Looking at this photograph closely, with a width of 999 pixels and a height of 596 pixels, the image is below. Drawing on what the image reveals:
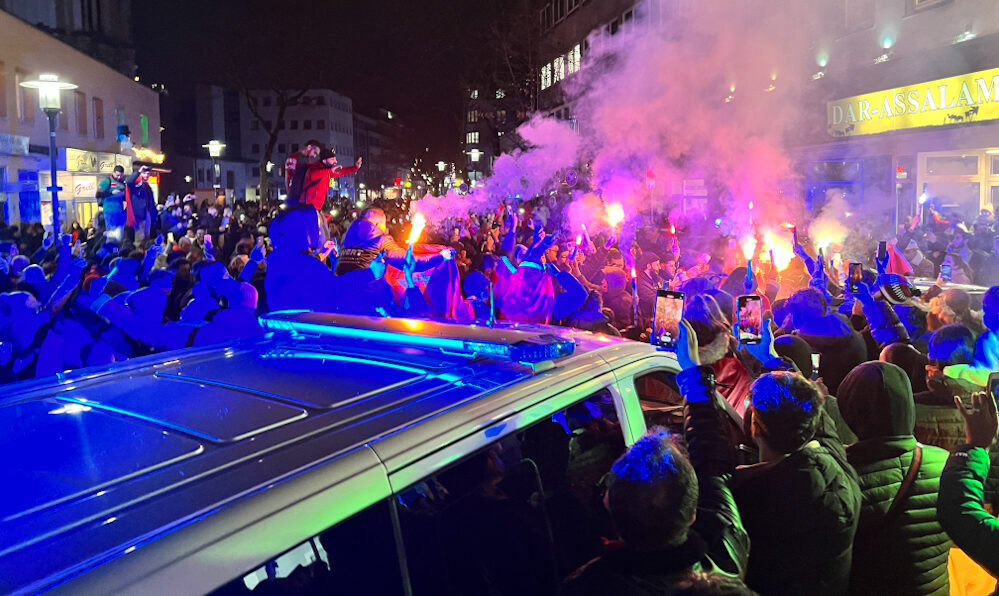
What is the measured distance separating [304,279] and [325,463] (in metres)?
3.92

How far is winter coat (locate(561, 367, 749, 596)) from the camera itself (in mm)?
1908

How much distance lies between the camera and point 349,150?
114375 millimetres

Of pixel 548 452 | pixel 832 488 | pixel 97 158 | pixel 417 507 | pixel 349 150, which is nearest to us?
pixel 417 507

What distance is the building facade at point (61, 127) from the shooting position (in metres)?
19.2

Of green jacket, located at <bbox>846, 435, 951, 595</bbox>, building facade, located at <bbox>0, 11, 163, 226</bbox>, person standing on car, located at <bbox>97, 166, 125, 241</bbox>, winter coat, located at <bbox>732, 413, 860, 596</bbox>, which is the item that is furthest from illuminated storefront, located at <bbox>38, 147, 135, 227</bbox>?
green jacket, located at <bbox>846, 435, 951, 595</bbox>

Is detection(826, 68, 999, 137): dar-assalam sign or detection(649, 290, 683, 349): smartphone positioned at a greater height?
detection(826, 68, 999, 137): dar-assalam sign

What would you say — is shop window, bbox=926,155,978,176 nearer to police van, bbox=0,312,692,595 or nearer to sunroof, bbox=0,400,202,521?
police van, bbox=0,312,692,595

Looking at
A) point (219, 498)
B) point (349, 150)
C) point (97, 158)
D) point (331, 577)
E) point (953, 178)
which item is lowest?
point (331, 577)

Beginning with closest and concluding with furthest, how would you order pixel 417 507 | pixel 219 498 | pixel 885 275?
pixel 219 498
pixel 417 507
pixel 885 275

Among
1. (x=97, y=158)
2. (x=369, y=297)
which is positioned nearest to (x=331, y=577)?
(x=369, y=297)

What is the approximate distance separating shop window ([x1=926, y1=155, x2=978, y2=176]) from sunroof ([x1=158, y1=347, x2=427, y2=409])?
1536 cm

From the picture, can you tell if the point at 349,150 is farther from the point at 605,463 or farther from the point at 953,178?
the point at 605,463

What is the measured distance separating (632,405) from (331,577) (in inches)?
57.6

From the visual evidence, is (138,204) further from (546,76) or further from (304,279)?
(546,76)
